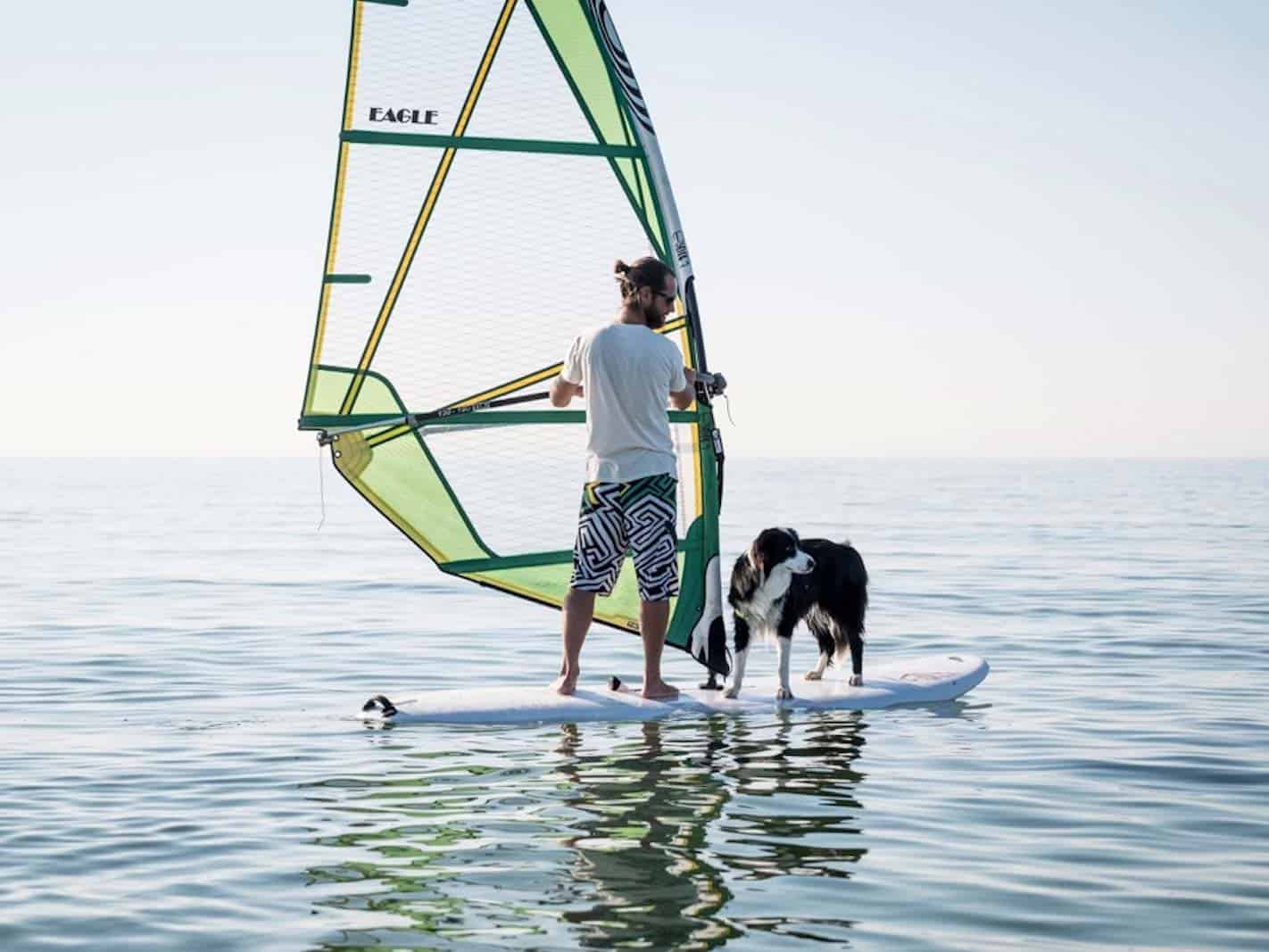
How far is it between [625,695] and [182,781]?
6.89 ft

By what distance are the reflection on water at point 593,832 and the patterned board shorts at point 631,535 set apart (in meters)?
0.65

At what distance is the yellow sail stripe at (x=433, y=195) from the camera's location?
7582 millimetres

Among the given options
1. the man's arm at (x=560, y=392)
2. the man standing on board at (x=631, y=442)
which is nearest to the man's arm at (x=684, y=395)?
the man standing on board at (x=631, y=442)

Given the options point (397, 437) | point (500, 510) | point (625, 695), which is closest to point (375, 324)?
point (397, 437)

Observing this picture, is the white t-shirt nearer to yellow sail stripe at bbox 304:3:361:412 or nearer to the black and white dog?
the black and white dog

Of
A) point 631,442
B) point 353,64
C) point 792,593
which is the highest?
point 353,64

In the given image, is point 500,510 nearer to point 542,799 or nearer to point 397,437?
point 397,437

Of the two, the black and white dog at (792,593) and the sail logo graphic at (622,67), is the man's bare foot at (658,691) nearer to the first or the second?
the black and white dog at (792,593)

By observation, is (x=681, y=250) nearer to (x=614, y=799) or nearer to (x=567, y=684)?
(x=567, y=684)

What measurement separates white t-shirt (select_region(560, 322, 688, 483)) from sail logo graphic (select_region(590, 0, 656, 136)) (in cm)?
123

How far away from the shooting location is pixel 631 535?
7.08m

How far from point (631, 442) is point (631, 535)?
40 cm

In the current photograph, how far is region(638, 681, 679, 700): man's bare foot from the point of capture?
24.9 feet

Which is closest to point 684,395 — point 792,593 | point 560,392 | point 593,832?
point 560,392
